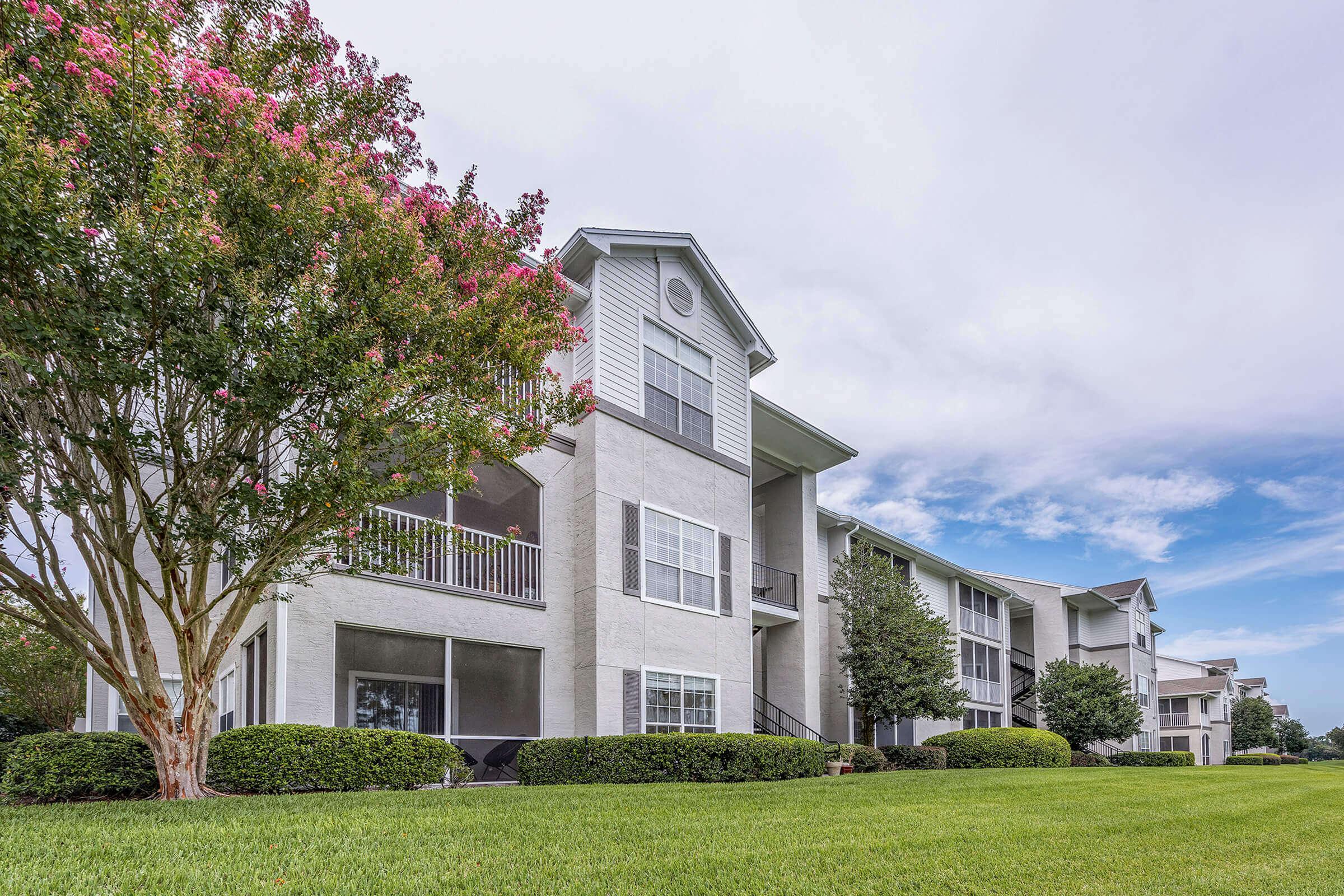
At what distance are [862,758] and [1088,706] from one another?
15493 millimetres

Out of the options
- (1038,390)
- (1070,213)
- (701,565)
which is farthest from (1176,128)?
(1038,390)

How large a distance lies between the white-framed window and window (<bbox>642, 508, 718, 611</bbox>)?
31.8 m

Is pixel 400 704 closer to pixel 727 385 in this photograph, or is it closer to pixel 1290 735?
pixel 727 385

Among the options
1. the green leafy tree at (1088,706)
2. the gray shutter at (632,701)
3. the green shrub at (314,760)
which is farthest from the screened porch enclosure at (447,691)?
the green leafy tree at (1088,706)

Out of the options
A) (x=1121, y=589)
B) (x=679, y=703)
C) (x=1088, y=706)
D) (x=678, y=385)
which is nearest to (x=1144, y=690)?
(x=1121, y=589)

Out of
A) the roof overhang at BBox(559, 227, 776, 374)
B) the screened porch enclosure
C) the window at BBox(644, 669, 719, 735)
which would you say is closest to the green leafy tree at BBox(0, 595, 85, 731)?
the screened porch enclosure

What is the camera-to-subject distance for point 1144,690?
40781 mm

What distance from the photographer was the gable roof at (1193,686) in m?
52.7

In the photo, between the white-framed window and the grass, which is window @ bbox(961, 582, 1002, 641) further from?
the grass

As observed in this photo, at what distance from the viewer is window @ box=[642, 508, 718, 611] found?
15.4 meters

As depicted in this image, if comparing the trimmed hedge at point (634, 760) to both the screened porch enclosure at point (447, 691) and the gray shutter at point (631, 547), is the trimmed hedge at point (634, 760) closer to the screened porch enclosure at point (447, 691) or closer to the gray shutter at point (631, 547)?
the screened porch enclosure at point (447, 691)

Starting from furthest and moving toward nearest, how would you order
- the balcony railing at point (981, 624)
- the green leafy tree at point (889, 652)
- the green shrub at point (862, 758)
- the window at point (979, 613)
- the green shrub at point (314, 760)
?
the window at point (979, 613) → the balcony railing at point (981, 624) → the green leafy tree at point (889, 652) → the green shrub at point (862, 758) → the green shrub at point (314, 760)

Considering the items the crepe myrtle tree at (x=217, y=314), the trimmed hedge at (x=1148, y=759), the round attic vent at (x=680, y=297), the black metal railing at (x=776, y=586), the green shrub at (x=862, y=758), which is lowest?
the trimmed hedge at (x=1148, y=759)

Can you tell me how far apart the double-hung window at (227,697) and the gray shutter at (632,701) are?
6.06m
